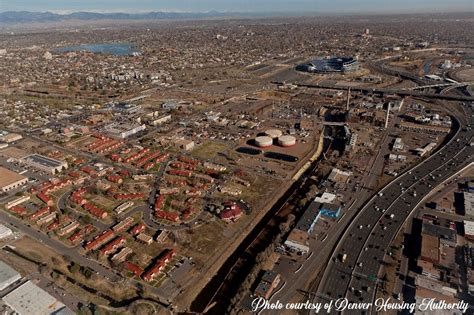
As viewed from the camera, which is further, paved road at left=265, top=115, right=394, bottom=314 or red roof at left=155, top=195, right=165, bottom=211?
red roof at left=155, top=195, right=165, bottom=211

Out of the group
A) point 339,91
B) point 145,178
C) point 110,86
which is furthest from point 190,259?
point 110,86

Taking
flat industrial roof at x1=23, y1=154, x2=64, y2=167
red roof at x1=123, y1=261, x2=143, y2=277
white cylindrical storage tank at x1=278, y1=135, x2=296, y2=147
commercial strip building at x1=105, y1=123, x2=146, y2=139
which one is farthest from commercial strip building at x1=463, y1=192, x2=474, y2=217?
flat industrial roof at x1=23, y1=154, x2=64, y2=167

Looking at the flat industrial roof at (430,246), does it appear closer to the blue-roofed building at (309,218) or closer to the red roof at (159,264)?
the blue-roofed building at (309,218)

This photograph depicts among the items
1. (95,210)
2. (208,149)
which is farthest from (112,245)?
(208,149)

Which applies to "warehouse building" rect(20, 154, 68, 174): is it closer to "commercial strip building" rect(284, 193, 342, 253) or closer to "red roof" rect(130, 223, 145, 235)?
"red roof" rect(130, 223, 145, 235)

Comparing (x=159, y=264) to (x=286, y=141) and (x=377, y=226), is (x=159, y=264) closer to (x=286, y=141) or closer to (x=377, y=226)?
(x=377, y=226)

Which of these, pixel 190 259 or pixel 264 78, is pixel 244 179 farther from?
pixel 264 78

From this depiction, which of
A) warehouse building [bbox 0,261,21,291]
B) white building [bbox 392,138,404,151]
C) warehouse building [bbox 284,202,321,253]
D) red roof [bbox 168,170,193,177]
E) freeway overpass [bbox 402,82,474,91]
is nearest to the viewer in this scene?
warehouse building [bbox 0,261,21,291]
